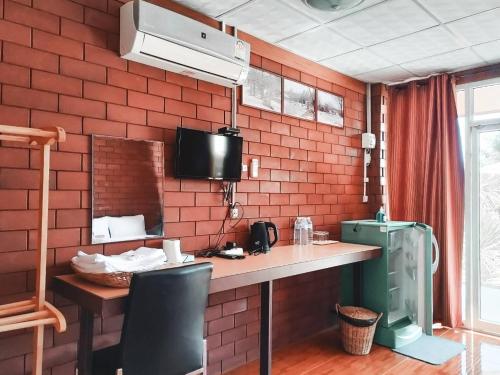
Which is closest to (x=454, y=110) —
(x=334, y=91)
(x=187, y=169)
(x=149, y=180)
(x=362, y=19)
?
(x=334, y=91)

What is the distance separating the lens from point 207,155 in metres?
2.85

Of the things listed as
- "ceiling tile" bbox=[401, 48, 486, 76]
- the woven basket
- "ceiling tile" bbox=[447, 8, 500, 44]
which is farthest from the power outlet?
"ceiling tile" bbox=[401, 48, 486, 76]

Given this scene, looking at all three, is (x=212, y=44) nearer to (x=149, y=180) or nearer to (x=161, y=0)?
(x=161, y=0)

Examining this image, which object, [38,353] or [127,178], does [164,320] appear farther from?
[127,178]

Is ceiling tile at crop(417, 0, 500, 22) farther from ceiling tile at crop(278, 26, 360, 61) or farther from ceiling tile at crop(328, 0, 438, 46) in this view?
ceiling tile at crop(278, 26, 360, 61)

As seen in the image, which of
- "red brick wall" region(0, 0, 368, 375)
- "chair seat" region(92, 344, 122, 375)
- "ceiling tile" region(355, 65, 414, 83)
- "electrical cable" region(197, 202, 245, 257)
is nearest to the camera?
"chair seat" region(92, 344, 122, 375)

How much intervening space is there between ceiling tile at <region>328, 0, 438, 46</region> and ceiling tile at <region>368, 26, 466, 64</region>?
0.12 meters

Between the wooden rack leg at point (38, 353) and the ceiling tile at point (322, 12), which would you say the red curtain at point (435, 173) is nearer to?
the ceiling tile at point (322, 12)

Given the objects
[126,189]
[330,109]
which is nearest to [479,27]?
[330,109]

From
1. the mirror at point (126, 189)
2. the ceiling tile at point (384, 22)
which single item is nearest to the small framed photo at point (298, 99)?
the ceiling tile at point (384, 22)

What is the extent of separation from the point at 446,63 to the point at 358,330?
266 cm

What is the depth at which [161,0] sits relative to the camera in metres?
2.64

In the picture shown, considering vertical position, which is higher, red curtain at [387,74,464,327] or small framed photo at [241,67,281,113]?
small framed photo at [241,67,281,113]

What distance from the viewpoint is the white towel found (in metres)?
1.93
